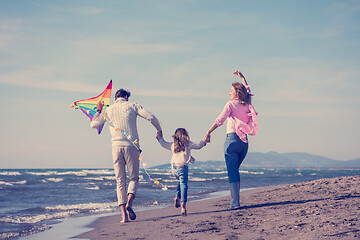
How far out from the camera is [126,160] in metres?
5.66

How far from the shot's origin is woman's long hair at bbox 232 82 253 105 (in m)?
5.91

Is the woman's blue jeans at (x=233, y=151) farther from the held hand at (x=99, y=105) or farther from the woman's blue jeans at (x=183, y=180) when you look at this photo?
the held hand at (x=99, y=105)

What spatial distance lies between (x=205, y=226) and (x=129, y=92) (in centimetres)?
251

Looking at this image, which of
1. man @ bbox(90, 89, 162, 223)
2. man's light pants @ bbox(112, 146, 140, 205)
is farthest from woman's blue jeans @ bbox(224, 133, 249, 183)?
man's light pants @ bbox(112, 146, 140, 205)

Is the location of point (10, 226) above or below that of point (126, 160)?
below

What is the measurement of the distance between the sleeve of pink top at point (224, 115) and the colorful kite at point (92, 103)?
1939mm

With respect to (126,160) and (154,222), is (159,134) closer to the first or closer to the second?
(126,160)

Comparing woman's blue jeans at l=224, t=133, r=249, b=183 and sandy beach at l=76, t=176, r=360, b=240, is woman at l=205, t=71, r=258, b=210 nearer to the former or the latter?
woman's blue jeans at l=224, t=133, r=249, b=183

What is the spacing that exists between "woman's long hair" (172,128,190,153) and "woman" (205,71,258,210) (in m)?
0.35

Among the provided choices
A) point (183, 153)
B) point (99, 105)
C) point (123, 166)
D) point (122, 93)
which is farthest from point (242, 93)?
point (99, 105)

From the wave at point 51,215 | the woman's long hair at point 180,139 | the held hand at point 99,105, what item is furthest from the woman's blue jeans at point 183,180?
the wave at point 51,215

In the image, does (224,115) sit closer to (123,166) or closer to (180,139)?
(180,139)

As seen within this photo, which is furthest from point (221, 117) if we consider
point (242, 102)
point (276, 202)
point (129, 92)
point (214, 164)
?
point (214, 164)

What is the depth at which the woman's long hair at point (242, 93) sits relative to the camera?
19.4ft
